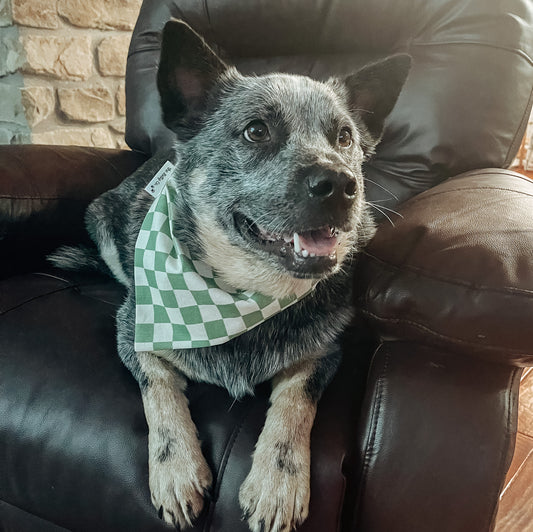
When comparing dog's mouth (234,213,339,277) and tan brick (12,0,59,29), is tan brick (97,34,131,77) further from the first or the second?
dog's mouth (234,213,339,277)

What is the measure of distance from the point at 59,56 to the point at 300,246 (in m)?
1.85

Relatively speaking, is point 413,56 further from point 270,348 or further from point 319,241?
point 270,348

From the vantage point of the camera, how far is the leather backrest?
134 centimetres

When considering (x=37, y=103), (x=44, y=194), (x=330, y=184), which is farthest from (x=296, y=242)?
(x=37, y=103)

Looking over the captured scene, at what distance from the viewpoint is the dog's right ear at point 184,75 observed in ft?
3.37

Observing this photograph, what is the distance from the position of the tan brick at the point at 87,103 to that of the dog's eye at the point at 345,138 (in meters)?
1.69

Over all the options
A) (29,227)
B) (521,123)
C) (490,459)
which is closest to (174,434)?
(490,459)

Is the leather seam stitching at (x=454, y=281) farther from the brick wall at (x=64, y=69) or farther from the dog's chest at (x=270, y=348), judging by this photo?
the brick wall at (x=64, y=69)

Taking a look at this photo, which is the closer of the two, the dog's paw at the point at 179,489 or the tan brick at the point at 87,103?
the dog's paw at the point at 179,489

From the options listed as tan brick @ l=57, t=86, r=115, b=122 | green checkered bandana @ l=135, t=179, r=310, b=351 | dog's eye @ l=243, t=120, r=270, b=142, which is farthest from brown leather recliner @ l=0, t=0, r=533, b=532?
tan brick @ l=57, t=86, r=115, b=122

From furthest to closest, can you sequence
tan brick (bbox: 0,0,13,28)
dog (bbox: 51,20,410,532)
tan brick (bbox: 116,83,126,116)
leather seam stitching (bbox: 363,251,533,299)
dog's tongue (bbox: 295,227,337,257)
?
tan brick (bbox: 116,83,126,116) → tan brick (bbox: 0,0,13,28) → dog's tongue (bbox: 295,227,337,257) → dog (bbox: 51,20,410,532) → leather seam stitching (bbox: 363,251,533,299)

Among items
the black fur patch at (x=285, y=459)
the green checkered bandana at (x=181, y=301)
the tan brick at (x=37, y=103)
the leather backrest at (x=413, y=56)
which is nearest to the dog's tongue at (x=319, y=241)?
the green checkered bandana at (x=181, y=301)

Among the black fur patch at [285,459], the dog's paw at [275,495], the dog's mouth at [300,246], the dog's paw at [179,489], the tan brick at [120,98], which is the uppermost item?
the dog's mouth at [300,246]

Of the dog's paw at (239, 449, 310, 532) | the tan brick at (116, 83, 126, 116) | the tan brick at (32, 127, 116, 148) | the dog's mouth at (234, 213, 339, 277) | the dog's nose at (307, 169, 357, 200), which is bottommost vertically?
the tan brick at (32, 127, 116, 148)
